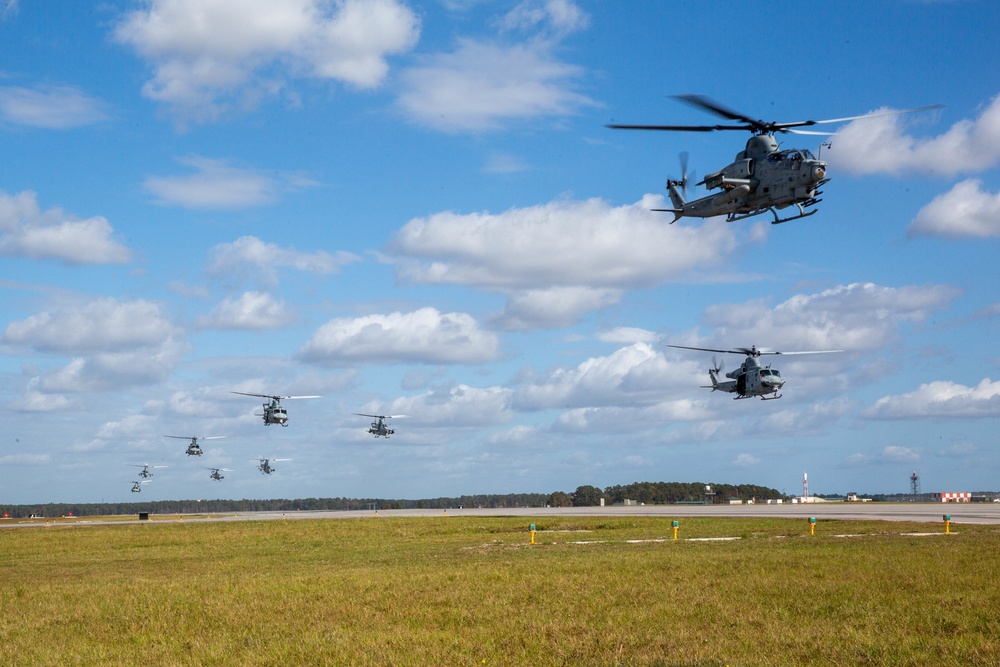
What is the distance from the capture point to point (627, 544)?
130 ft

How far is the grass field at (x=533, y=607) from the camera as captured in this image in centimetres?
1574

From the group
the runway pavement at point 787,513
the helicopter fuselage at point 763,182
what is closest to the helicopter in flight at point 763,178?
the helicopter fuselage at point 763,182

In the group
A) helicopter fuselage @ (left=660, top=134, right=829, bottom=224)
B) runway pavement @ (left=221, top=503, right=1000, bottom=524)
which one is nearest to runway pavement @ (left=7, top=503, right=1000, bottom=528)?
runway pavement @ (left=221, top=503, right=1000, bottom=524)

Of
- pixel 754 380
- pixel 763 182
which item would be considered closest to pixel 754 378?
pixel 754 380

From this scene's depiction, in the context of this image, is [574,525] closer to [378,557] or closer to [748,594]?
[378,557]

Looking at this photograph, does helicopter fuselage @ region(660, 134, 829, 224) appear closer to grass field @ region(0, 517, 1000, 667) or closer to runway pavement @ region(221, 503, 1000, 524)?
grass field @ region(0, 517, 1000, 667)

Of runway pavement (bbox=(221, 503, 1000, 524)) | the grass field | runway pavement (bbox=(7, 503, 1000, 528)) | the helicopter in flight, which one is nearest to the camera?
the grass field

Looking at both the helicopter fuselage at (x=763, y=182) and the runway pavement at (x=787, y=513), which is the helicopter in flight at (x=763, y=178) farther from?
the runway pavement at (x=787, y=513)

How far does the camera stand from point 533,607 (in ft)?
67.0

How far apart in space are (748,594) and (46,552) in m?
38.5

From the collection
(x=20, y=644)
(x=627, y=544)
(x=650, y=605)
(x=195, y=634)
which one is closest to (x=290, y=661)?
(x=195, y=634)

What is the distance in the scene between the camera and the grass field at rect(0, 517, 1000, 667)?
51.7 feet

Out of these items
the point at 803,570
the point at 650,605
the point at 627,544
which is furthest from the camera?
the point at 627,544

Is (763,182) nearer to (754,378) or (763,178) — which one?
(763,178)
